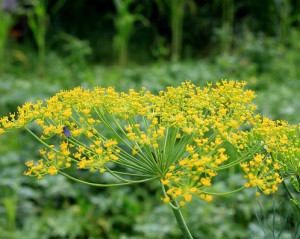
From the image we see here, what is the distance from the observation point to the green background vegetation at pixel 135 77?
3.70 m

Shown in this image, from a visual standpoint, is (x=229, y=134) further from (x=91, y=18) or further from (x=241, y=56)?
(x=91, y=18)

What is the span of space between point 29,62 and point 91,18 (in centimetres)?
313

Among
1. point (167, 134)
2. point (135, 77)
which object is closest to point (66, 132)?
point (167, 134)

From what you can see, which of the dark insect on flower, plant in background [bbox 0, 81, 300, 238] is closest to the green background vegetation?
plant in background [bbox 0, 81, 300, 238]

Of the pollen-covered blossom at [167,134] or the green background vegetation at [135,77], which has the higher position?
the green background vegetation at [135,77]

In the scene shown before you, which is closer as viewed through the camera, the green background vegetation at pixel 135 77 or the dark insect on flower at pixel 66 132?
the dark insect on flower at pixel 66 132

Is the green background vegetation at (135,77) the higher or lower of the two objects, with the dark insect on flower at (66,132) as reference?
higher

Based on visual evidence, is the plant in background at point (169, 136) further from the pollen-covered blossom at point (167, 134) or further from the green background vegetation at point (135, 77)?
the green background vegetation at point (135, 77)

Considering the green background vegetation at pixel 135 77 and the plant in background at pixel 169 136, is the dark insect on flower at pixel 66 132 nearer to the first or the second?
the plant in background at pixel 169 136

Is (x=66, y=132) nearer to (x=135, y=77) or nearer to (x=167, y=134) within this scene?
(x=167, y=134)

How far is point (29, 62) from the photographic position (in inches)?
378

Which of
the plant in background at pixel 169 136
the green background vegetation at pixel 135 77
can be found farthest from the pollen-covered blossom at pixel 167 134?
the green background vegetation at pixel 135 77

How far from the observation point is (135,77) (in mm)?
7465

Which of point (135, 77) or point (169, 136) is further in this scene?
point (135, 77)
